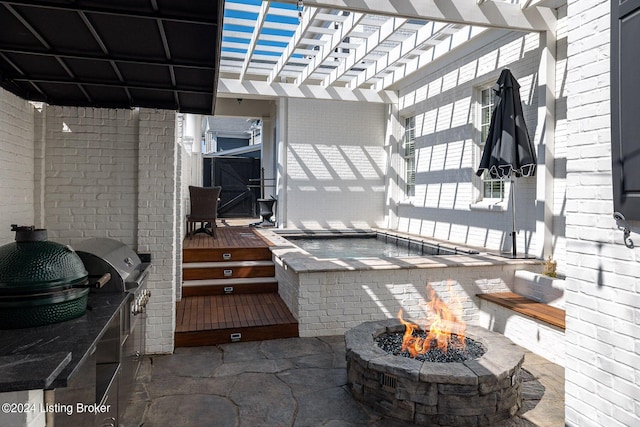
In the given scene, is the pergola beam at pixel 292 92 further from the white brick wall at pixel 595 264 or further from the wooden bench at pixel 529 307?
the white brick wall at pixel 595 264

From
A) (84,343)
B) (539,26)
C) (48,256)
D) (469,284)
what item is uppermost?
(539,26)

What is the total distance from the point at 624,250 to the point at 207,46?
2.44m

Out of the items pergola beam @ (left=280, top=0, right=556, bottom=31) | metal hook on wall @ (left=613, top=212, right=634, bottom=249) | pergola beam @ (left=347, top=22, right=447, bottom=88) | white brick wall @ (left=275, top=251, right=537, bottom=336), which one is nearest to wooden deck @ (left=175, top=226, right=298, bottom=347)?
white brick wall @ (left=275, top=251, right=537, bottom=336)

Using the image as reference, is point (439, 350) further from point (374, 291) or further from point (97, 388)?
point (97, 388)

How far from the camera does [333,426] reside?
2.56 metres

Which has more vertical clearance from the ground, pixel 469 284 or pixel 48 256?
pixel 48 256

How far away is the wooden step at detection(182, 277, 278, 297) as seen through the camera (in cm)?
519

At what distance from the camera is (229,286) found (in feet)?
17.4

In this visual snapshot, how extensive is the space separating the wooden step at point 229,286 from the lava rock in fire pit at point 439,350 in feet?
7.98

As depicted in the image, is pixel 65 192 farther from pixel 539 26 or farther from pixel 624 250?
pixel 539 26

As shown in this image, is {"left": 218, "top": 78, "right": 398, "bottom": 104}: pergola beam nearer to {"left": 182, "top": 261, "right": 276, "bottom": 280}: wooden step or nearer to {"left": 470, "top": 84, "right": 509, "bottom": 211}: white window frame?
{"left": 470, "top": 84, "right": 509, "bottom": 211}: white window frame

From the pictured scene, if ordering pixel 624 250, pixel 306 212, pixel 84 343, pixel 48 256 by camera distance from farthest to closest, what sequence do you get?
1. pixel 306 212
2. pixel 48 256
3. pixel 624 250
4. pixel 84 343

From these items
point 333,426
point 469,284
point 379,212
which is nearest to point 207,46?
point 333,426

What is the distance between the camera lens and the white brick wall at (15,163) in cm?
274
